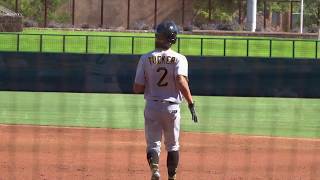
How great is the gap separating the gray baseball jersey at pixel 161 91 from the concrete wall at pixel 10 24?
4109cm

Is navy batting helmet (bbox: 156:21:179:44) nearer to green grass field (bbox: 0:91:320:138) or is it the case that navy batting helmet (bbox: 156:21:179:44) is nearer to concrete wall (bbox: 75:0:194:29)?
green grass field (bbox: 0:91:320:138)

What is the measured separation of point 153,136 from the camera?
9977 millimetres

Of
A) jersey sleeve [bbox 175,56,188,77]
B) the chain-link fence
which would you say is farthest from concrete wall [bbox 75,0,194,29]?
jersey sleeve [bbox 175,56,188,77]

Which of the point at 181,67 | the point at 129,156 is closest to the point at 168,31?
the point at 181,67

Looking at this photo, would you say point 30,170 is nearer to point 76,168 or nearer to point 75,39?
point 76,168

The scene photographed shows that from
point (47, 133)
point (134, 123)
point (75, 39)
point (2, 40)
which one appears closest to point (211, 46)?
point (75, 39)

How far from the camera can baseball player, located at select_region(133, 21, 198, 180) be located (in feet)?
32.0

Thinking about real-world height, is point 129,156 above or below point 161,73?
below

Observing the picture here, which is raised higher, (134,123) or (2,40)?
(2,40)

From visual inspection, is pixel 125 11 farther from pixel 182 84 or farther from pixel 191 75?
pixel 182 84

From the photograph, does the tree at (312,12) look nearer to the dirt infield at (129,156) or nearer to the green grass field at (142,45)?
the green grass field at (142,45)

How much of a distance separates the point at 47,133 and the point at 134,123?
122 inches

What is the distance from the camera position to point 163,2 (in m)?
76.3

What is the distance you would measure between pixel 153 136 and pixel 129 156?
17.2 ft
